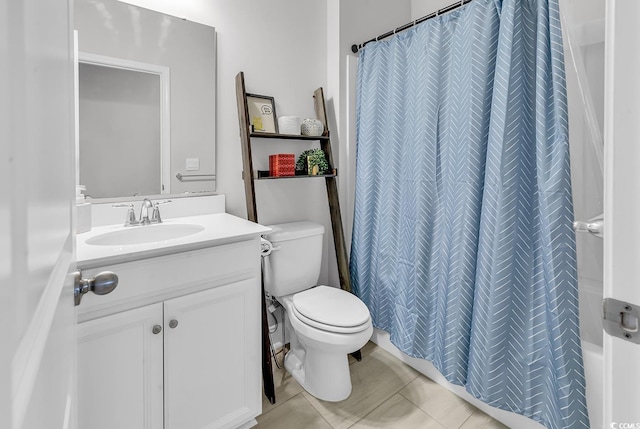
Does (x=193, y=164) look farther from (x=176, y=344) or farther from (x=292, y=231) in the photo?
(x=176, y=344)

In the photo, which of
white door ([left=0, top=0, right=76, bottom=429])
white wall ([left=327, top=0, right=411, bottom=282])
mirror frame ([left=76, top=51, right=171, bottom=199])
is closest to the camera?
white door ([left=0, top=0, right=76, bottom=429])

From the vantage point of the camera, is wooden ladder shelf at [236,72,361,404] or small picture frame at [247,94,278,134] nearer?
wooden ladder shelf at [236,72,361,404]

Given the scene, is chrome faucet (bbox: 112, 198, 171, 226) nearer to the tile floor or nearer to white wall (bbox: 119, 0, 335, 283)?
white wall (bbox: 119, 0, 335, 283)

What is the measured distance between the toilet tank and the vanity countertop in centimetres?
30

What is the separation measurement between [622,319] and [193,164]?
5.46 feet

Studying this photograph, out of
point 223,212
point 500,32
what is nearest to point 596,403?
point 500,32

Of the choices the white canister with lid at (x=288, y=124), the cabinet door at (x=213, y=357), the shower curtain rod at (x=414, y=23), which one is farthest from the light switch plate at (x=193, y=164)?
the shower curtain rod at (x=414, y=23)

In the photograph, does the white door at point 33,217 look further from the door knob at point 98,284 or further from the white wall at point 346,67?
the white wall at point 346,67

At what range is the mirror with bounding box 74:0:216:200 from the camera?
1.38 meters

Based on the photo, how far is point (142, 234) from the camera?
1.39m

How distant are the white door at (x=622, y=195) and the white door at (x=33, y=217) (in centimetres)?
75

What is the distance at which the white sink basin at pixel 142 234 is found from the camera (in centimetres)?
128

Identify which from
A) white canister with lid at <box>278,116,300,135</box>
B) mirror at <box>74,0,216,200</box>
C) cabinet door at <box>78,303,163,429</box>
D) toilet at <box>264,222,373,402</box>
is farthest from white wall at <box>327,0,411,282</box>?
cabinet door at <box>78,303,163,429</box>

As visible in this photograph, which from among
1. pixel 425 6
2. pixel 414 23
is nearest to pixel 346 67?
pixel 414 23
